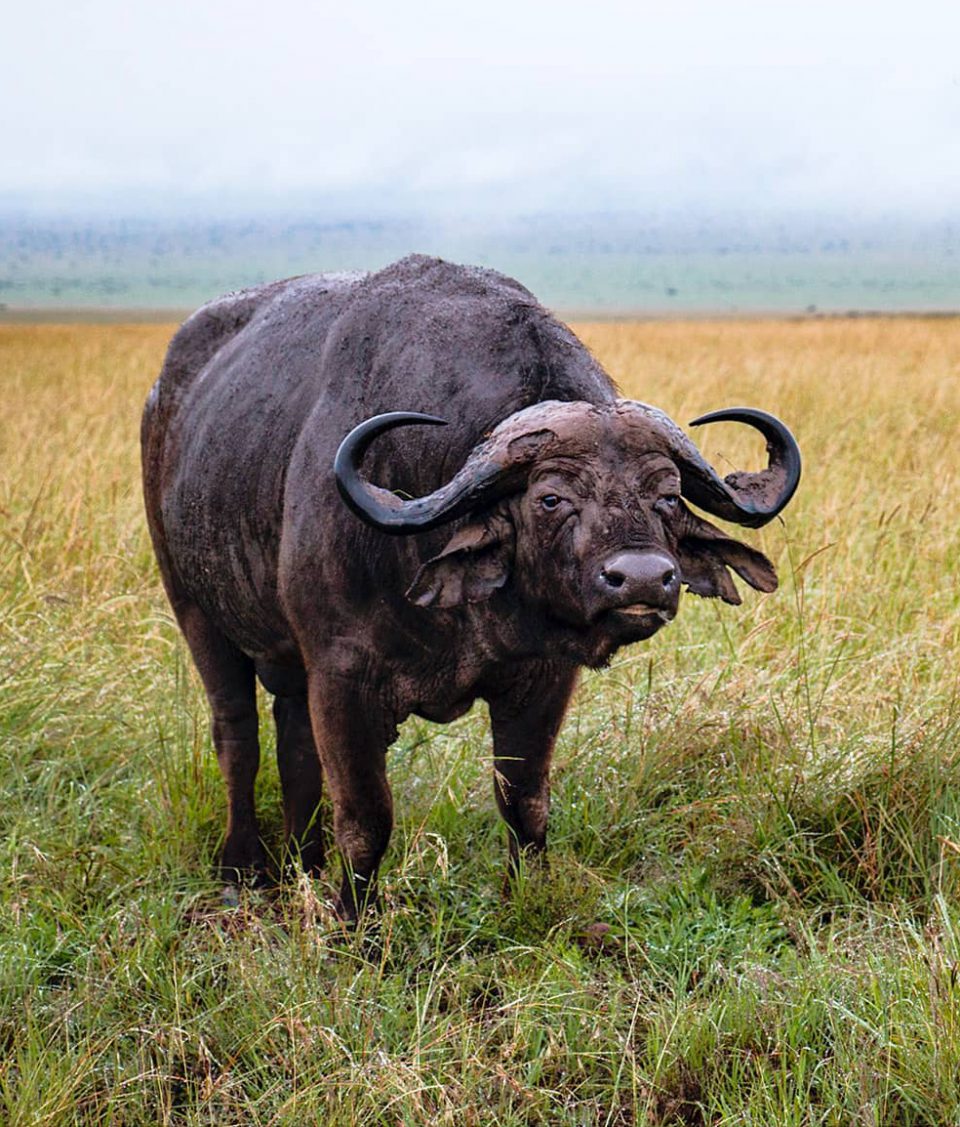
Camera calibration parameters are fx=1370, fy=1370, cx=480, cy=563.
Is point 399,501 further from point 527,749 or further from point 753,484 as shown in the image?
point 527,749

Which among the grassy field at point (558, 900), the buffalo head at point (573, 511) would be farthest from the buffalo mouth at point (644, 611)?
the grassy field at point (558, 900)

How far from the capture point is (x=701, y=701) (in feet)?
16.1

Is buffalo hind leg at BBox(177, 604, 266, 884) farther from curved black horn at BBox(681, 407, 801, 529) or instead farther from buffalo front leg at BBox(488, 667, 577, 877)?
curved black horn at BBox(681, 407, 801, 529)

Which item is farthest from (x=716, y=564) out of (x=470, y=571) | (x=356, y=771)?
(x=356, y=771)

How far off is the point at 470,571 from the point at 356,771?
2.56 feet

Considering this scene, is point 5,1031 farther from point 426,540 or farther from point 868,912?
point 868,912

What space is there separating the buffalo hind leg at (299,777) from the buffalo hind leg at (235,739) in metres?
0.09

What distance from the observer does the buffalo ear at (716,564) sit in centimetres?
342

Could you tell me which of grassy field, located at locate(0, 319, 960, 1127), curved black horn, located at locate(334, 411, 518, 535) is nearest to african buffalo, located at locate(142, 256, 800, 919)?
curved black horn, located at locate(334, 411, 518, 535)

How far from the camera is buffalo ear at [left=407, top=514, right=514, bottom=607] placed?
128 inches

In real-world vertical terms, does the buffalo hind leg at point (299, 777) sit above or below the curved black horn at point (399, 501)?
below

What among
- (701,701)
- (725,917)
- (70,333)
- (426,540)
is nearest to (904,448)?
(701,701)

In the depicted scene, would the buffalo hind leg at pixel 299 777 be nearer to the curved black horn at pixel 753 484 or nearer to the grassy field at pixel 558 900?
the grassy field at pixel 558 900

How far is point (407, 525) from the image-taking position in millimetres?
3133
